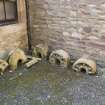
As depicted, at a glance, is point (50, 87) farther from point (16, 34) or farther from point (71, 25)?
point (16, 34)

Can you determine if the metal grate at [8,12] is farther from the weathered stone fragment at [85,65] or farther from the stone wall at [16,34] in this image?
the weathered stone fragment at [85,65]

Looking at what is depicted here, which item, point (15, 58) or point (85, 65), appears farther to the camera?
point (15, 58)

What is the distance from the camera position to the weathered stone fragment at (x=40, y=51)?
5.54m

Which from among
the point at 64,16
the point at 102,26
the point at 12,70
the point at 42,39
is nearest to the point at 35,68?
the point at 12,70

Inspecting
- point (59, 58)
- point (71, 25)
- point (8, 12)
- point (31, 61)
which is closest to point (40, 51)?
point (31, 61)

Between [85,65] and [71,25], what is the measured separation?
0.91 meters

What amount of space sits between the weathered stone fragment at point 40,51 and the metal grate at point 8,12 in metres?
0.82

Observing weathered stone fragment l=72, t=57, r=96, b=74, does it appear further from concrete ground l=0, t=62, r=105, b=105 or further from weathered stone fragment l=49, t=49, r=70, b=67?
weathered stone fragment l=49, t=49, r=70, b=67

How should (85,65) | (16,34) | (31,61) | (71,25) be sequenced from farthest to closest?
(16,34)
(31,61)
(71,25)
(85,65)

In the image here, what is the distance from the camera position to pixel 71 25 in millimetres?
5109

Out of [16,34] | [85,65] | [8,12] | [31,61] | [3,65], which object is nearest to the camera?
[85,65]

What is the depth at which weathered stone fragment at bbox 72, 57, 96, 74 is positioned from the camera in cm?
473

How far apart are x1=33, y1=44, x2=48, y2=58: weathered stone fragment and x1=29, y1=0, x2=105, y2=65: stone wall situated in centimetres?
14

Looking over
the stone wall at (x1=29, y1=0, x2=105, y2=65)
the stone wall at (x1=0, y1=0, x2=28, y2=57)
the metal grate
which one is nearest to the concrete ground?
the stone wall at (x1=29, y1=0, x2=105, y2=65)
